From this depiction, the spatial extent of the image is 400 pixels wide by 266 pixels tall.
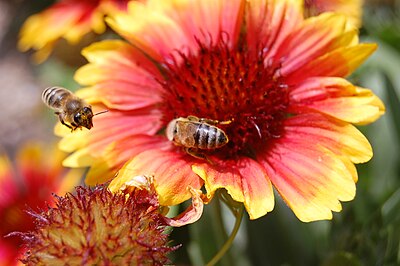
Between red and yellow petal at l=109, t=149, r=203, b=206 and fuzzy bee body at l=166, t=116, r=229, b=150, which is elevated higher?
fuzzy bee body at l=166, t=116, r=229, b=150

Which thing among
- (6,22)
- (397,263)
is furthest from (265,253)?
(6,22)

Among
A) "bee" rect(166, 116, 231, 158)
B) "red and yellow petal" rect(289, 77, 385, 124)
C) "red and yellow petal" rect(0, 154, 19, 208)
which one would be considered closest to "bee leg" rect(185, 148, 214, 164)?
"bee" rect(166, 116, 231, 158)

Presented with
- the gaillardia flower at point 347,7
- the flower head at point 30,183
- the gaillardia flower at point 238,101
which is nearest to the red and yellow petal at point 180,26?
the gaillardia flower at point 238,101

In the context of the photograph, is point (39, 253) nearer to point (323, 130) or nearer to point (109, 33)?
point (323, 130)

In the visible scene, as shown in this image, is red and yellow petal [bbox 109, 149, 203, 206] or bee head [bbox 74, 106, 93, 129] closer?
red and yellow petal [bbox 109, 149, 203, 206]

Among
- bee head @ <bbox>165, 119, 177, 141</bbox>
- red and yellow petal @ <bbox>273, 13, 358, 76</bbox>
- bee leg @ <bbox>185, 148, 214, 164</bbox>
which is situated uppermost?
red and yellow petal @ <bbox>273, 13, 358, 76</bbox>

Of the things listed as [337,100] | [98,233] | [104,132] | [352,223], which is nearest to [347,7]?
[352,223]

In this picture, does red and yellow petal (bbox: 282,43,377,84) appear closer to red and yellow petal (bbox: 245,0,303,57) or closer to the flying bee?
red and yellow petal (bbox: 245,0,303,57)

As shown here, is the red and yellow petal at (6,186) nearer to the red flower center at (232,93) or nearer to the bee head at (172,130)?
the red flower center at (232,93)

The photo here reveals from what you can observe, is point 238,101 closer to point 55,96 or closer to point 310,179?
point 310,179

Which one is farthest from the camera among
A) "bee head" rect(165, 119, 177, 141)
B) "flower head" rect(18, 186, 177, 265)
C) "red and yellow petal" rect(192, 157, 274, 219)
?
"bee head" rect(165, 119, 177, 141)
